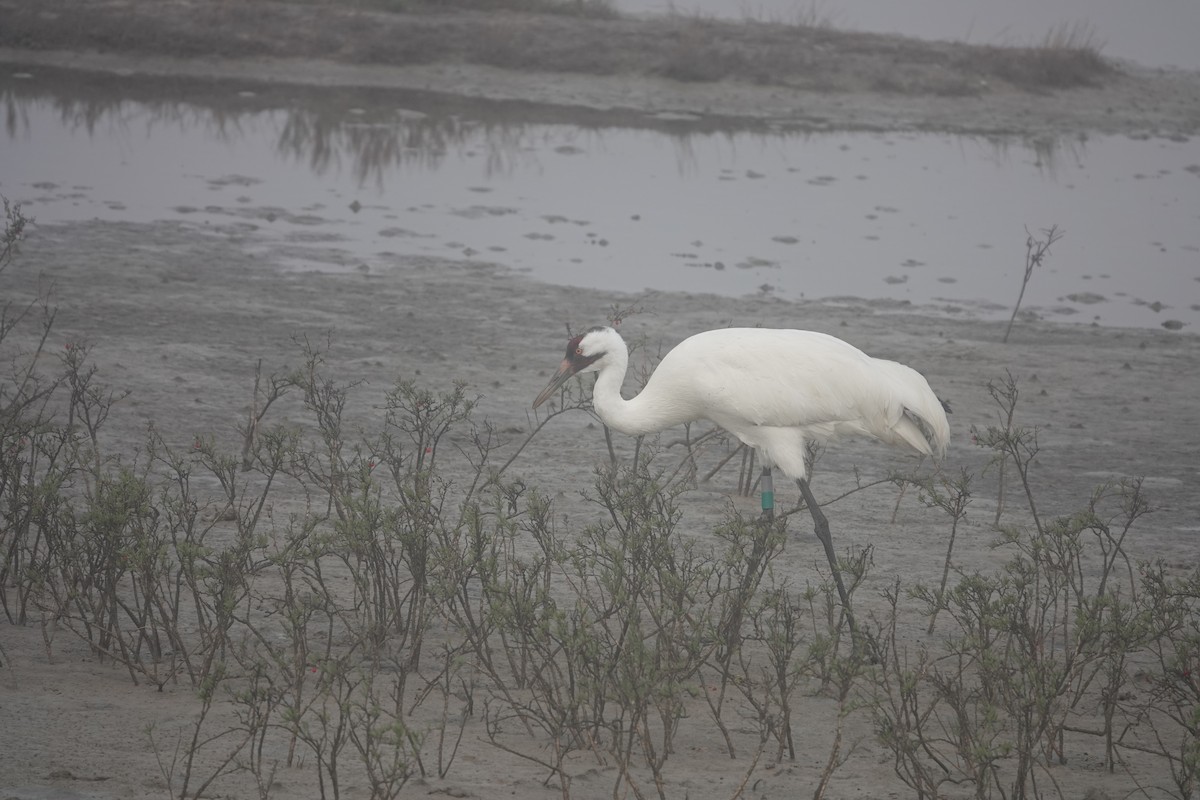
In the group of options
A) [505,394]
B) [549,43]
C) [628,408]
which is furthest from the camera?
[549,43]

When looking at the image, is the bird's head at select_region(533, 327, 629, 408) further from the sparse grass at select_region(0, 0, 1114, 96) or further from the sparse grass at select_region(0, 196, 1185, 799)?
the sparse grass at select_region(0, 0, 1114, 96)

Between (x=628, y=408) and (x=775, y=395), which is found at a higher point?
(x=775, y=395)

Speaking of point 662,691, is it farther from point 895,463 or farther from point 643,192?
point 643,192

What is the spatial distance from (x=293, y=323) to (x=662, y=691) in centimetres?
664

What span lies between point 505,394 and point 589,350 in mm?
2457

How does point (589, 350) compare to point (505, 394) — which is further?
point (505, 394)

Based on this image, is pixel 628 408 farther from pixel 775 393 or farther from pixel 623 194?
pixel 623 194

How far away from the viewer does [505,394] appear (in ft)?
27.2

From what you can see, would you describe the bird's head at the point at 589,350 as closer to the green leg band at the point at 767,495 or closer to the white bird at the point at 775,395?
the white bird at the point at 775,395

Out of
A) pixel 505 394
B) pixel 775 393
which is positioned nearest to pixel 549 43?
pixel 505 394

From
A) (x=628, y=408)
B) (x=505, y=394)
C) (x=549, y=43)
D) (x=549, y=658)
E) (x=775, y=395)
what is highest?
(x=549, y=43)

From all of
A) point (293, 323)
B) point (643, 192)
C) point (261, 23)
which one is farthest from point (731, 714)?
point (261, 23)

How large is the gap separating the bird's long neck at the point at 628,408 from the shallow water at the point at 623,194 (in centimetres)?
543

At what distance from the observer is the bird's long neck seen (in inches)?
229
